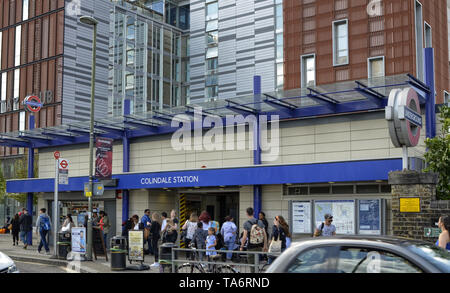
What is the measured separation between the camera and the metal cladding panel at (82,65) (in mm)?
48344

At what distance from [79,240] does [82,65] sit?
33675mm

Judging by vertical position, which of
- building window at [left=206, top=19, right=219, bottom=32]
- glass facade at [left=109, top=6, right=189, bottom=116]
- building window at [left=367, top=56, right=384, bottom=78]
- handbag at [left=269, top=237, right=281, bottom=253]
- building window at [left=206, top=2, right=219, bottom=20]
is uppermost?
building window at [left=206, top=2, right=219, bottom=20]

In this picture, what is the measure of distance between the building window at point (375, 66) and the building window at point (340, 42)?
1.42 metres

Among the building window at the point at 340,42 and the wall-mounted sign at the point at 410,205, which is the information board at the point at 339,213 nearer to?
the wall-mounted sign at the point at 410,205

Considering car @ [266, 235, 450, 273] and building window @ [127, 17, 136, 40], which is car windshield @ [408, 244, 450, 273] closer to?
car @ [266, 235, 450, 273]

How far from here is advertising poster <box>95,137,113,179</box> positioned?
20.1m

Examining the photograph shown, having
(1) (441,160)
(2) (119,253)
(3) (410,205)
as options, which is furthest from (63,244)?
(1) (441,160)

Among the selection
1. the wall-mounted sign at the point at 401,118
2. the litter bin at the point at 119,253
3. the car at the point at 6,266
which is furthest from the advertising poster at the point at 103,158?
the wall-mounted sign at the point at 401,118

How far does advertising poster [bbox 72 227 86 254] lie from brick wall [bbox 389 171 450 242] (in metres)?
10.4

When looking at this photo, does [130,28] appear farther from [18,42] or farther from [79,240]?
[79,240]

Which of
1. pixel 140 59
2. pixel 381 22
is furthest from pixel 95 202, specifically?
pixel 140 59

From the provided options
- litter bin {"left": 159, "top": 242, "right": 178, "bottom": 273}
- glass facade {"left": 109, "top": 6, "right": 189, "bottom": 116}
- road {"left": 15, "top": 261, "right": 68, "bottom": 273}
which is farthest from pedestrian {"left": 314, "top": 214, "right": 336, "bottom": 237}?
glass facade {"left": 109, "top": 6, "right": 189, "bottom": 116}

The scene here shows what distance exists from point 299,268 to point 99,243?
15.0 metres
